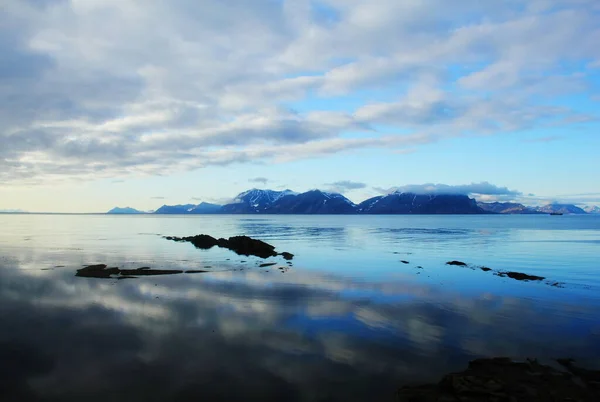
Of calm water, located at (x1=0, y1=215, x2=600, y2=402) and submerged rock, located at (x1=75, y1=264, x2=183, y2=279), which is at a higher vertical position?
submerged rock, located at (x1=75, y1=264, x2=183, y2=279)

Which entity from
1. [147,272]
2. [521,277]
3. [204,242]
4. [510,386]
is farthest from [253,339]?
[204,242]

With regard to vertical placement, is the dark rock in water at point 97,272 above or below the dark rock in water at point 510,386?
above

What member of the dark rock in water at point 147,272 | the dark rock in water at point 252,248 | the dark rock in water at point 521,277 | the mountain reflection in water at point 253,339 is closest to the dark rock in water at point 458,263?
the dark rock in water at point 521,277

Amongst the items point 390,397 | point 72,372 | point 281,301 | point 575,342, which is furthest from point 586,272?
point 72,372

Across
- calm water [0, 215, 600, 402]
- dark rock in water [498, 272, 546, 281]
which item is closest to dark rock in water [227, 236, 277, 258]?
calm water [0, 215, 600, 402]

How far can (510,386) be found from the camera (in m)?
12.1

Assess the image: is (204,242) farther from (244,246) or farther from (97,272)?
(97,272)

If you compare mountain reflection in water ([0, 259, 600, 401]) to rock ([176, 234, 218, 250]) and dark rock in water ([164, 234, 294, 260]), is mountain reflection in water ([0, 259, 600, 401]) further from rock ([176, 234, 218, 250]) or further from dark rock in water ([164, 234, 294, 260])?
rock ([176, 234, 218, 250])

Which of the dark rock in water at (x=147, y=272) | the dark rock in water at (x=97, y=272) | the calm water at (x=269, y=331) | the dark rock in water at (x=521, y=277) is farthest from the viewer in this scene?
the dark rock in water at (x=147, y=272)

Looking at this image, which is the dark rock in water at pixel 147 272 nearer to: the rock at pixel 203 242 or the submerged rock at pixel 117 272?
the submerged rock at pixel 117 272

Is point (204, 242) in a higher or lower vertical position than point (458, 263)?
higher

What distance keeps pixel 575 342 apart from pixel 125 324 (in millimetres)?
21176

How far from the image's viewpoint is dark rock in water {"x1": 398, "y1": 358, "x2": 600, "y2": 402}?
1144 centimetres

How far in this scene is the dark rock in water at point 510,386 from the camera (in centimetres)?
1144
